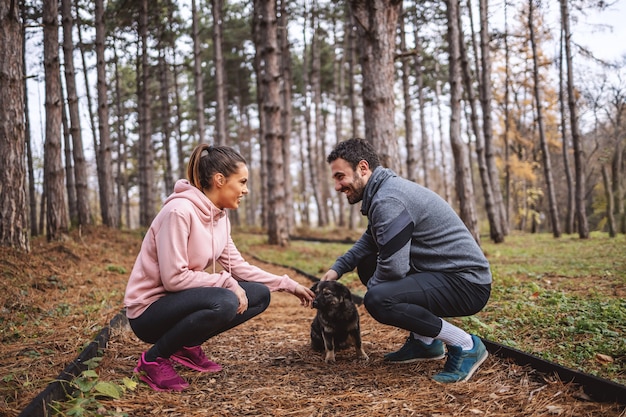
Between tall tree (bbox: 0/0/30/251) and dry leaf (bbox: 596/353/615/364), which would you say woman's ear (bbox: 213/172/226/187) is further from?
tall tree (bbox: 0/0/30/251)

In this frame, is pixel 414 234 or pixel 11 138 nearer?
pixel 414 234

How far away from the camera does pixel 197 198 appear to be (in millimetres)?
3549

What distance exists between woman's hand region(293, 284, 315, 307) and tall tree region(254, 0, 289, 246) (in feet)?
34.0

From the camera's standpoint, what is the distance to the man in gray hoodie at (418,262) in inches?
141

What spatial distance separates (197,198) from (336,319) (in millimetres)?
1773

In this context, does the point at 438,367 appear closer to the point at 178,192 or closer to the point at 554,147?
the point at 178,192

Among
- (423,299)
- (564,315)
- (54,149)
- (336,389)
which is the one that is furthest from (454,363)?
(54,149)

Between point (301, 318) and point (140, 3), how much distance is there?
17.1 m

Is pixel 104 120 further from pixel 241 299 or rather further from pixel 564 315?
pixel 564 315

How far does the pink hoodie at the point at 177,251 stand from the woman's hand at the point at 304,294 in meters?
0.66

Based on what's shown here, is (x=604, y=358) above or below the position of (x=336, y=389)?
above

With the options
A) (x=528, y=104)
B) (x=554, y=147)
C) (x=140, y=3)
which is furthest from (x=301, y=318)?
(x=554, y=147)

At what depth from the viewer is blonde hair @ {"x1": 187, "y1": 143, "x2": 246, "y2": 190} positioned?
3.68 m

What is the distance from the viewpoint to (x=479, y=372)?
3.66 m
